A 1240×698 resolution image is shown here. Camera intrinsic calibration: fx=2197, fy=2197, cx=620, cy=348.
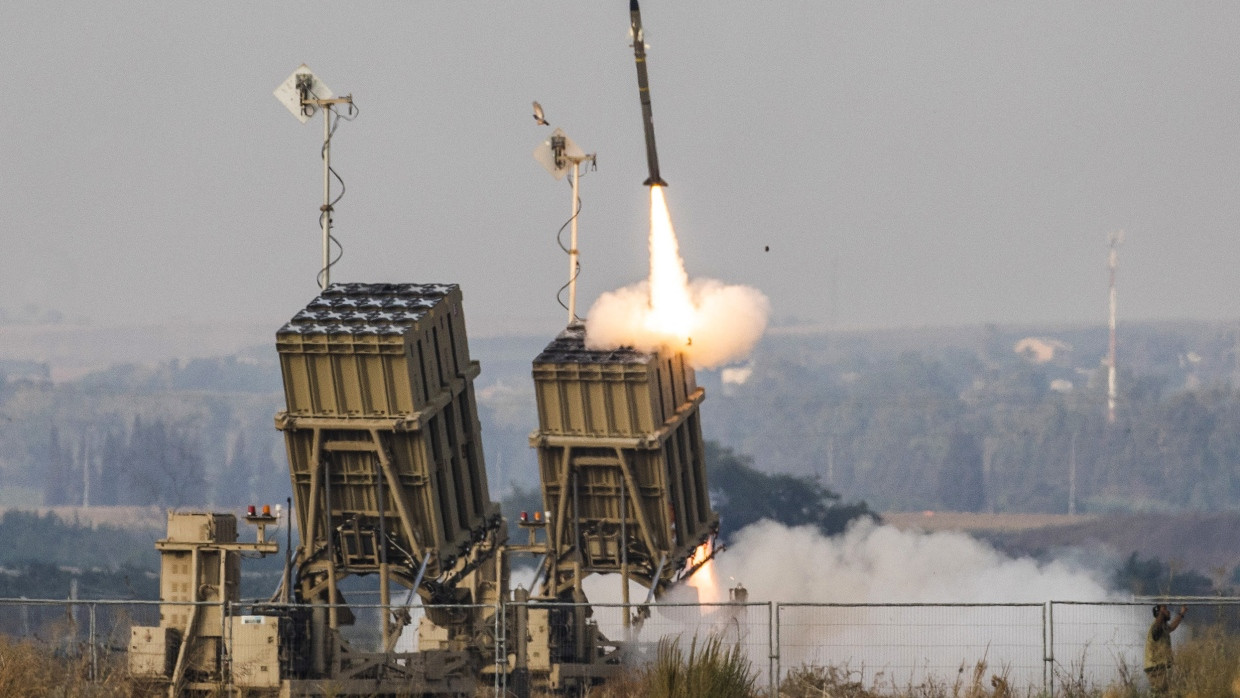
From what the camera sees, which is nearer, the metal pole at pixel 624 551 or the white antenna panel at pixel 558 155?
the metal pole at pixel 624 551

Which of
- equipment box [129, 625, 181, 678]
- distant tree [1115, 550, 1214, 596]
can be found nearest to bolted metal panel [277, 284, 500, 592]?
equipment box [129, 625, 181, 678]

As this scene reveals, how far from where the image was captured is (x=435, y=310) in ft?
107

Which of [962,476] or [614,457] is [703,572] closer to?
[614,457]

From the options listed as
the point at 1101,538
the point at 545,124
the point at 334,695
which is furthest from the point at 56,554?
the point at 334,695

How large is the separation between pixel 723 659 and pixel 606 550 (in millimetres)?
9723

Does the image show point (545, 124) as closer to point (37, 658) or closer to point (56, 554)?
point (37, 658)

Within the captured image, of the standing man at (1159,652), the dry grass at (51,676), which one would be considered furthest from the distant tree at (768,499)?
the standing man at (1159,652)

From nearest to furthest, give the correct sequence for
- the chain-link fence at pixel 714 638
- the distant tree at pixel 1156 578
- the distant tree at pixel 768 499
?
the chain-link fence at pixel 714 638, the distant tree at pixel 1156 578, the distant tree at pixel 768 499

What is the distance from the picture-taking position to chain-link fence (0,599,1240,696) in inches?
1125

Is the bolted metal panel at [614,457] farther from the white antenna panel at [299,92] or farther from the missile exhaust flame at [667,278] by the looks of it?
the white antenna panel at [299,92]

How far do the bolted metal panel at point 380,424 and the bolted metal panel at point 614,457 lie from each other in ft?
4.82

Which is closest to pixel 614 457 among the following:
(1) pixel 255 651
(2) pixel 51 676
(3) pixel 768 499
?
(1) pixel 255 651

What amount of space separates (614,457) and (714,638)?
322 inches

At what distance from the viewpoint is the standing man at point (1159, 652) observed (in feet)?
87.1
